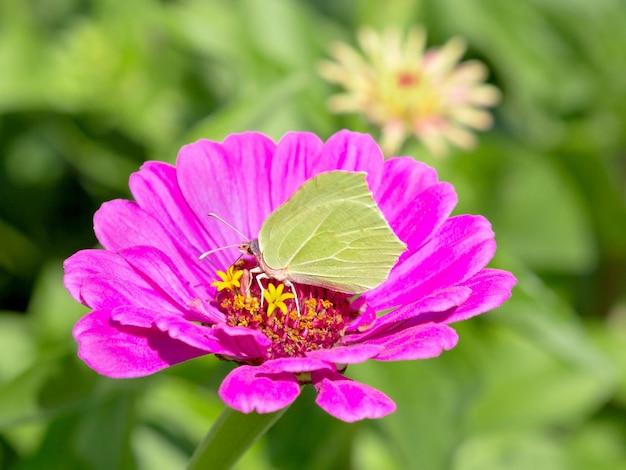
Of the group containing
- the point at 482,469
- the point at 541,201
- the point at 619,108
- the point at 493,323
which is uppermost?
the point at 619,108

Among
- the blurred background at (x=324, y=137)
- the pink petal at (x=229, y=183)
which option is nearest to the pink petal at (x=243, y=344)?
the pink petal at (x=229, y=183)

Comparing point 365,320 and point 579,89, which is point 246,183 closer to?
point 365,320

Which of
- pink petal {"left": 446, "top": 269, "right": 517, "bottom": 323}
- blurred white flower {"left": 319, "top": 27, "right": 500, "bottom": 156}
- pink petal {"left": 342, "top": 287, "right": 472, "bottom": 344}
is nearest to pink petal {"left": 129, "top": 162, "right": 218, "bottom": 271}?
pink petal {"left": 342, "top": 287, "right": 472, "bottom": 344}

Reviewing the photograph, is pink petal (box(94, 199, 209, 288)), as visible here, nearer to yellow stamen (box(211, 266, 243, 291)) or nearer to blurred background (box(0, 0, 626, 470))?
yellow stamen (box(211, 266, 243, 291))

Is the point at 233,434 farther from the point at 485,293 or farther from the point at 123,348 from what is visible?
the point at 485,293

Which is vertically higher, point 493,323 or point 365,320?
point 365,320

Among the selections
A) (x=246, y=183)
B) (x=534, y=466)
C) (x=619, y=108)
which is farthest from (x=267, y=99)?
(x=619, y=108)

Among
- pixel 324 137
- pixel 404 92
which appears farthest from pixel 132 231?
pixel 404 92

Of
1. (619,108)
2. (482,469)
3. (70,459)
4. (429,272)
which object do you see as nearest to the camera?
(429,272)
